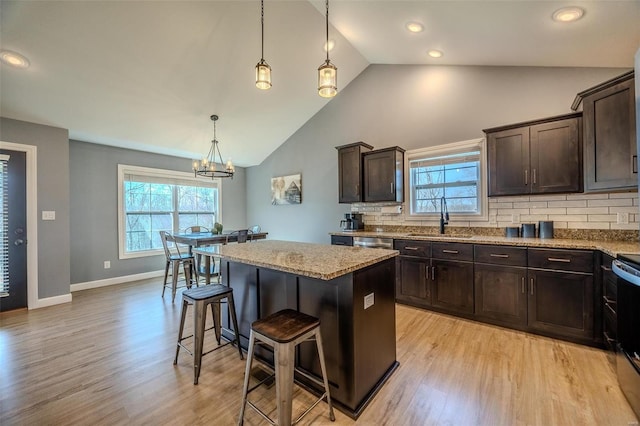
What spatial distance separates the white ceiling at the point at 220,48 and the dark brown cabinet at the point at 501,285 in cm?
200

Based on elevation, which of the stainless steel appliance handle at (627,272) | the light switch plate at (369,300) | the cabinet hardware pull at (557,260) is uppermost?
the stainless steel appliance handle at (627,272)

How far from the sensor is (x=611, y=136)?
2246 millimetres

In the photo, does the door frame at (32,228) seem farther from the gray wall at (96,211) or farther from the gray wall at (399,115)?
the gray wall at (399,115)

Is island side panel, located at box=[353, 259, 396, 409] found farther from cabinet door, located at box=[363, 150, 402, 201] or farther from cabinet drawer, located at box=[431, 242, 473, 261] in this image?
cabinet door, located at box=[363, 150, 402, 201]

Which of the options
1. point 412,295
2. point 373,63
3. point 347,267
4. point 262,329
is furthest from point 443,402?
point 373,63

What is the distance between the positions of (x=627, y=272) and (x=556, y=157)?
154 centimetres

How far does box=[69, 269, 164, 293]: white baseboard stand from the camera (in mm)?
4281

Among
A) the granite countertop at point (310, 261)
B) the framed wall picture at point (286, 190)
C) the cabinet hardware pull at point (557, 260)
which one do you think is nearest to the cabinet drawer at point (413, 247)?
the cabinet hardware pull at point (557, 260)

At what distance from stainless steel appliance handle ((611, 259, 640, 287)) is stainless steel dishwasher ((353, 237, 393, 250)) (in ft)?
6.68

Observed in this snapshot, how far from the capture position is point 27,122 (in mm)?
3449

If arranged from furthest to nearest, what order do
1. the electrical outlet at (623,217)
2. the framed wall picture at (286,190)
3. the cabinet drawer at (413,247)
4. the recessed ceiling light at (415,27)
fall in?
the framed wall picture at (286,190)
the cabinet drawer at (413,247)
the recessed ceiling light at (415,27)
the electrical outlet at (623,217)

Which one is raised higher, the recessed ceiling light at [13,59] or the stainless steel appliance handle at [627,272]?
the recessed ceiling light at [13,59]

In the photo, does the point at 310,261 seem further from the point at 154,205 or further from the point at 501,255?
the point at 154,205

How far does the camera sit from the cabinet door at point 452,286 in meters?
2.93
